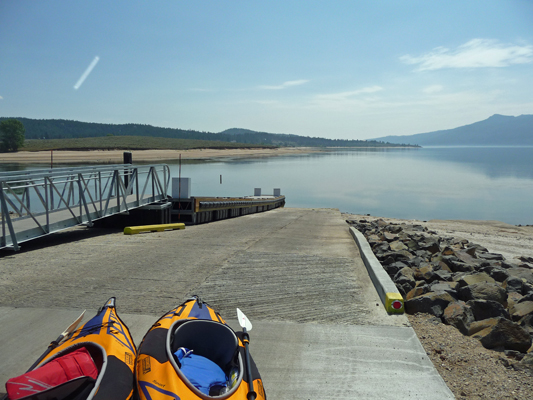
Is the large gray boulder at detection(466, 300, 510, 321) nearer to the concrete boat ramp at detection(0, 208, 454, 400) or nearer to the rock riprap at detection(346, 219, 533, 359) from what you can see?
the rock riprap at detection(346, 219, 533, 359)

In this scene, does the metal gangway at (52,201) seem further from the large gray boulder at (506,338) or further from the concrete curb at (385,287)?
the large gray boulder at (506,338)

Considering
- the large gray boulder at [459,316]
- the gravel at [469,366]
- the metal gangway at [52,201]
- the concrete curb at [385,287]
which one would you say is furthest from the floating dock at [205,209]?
the large gray boulder at [459,316]

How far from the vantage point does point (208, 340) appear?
332cm

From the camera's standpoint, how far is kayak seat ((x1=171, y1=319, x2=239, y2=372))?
3.22 m

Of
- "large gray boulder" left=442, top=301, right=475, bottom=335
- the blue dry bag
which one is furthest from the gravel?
the blue dry bag

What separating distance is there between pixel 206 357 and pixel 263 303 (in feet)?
7.25

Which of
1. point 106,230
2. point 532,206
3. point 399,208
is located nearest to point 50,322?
point 106,230

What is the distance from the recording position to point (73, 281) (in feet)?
20.7

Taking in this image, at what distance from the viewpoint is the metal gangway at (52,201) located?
27.6 ft

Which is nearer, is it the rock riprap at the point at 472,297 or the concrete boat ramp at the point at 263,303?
the concrete boat ramp at the point at 263,303

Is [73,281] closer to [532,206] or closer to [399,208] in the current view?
[399,208]

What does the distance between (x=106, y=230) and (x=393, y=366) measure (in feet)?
34.2

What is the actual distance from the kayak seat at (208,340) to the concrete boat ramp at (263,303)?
0.71 meters

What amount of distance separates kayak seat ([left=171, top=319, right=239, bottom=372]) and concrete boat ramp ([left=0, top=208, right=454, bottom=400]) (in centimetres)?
71
